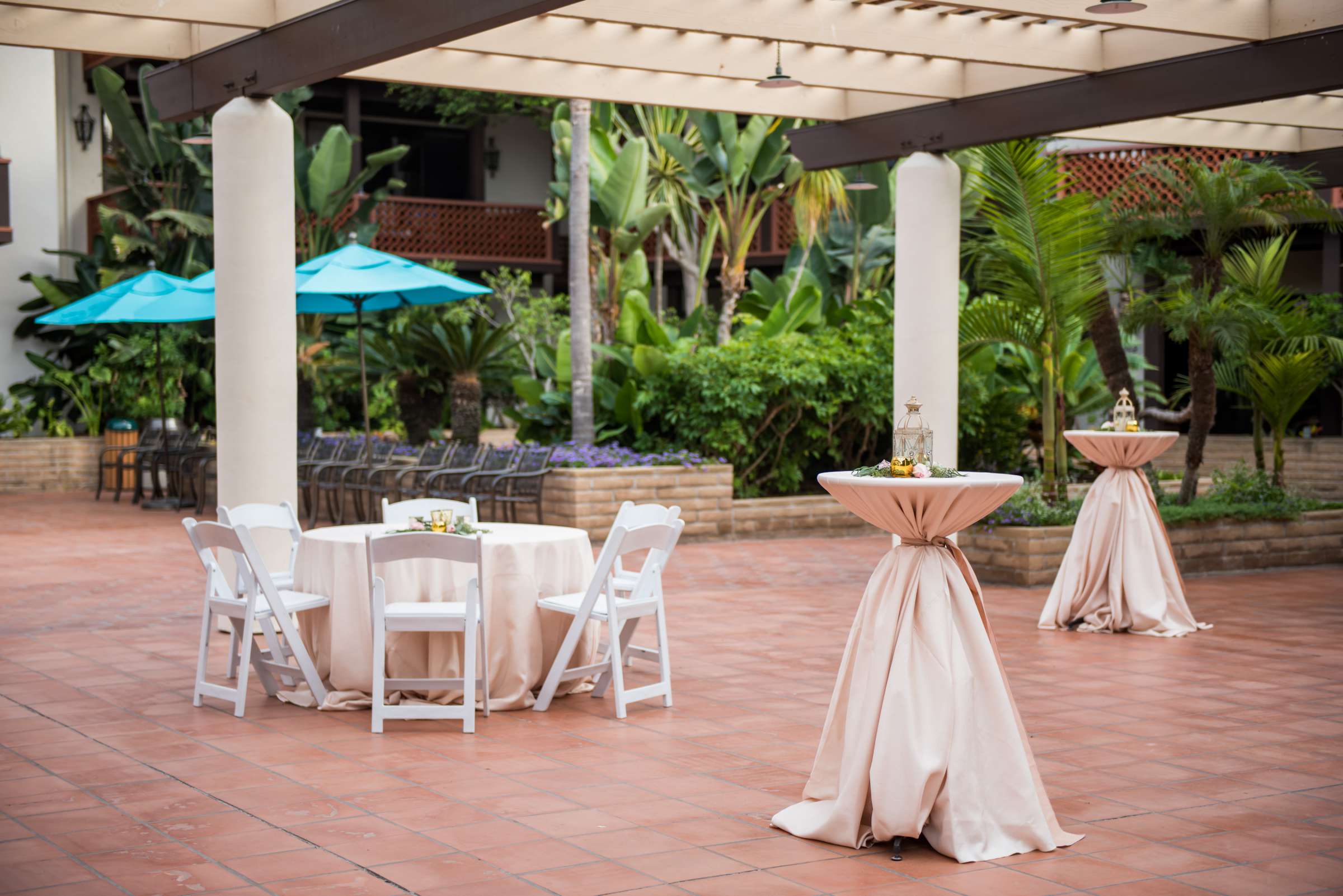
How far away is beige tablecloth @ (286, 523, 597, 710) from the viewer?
6.56 meters

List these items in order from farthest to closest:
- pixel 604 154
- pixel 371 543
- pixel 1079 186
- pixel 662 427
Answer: pixel 1079 186 → pixel 604 154 → pixel 662 427 → pixel 371 543

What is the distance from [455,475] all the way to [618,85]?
4.98 m

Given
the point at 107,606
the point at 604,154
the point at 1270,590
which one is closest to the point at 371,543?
the point at 107,606

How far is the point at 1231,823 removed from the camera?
4.91 metres

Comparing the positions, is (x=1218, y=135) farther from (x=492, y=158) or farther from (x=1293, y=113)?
(x=492, y=158)

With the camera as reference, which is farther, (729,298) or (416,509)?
(729,298)

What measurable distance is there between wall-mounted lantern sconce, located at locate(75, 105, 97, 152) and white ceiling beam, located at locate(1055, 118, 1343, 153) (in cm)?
1672

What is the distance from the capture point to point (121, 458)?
17.8 m

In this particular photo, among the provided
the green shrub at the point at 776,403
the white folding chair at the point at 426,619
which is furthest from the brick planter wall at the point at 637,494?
the white folding chair at the point at 426,619

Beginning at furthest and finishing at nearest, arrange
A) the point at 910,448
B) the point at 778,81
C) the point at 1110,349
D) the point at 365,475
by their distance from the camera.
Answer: the point at 365,475
the point at 1110,349
the point at 778,81
the point at 910,448

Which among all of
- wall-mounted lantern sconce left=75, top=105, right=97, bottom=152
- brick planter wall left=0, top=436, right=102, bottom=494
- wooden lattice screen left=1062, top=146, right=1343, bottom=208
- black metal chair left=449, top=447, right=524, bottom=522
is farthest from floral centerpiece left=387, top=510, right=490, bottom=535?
wall-mounted lantern sconce left=75, top=105, right=97, bottom=152

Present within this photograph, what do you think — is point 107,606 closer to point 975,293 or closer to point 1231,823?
point 1231,823

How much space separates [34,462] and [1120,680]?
52.3ft

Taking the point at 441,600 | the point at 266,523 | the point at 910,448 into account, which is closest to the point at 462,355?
the point at 266,523
